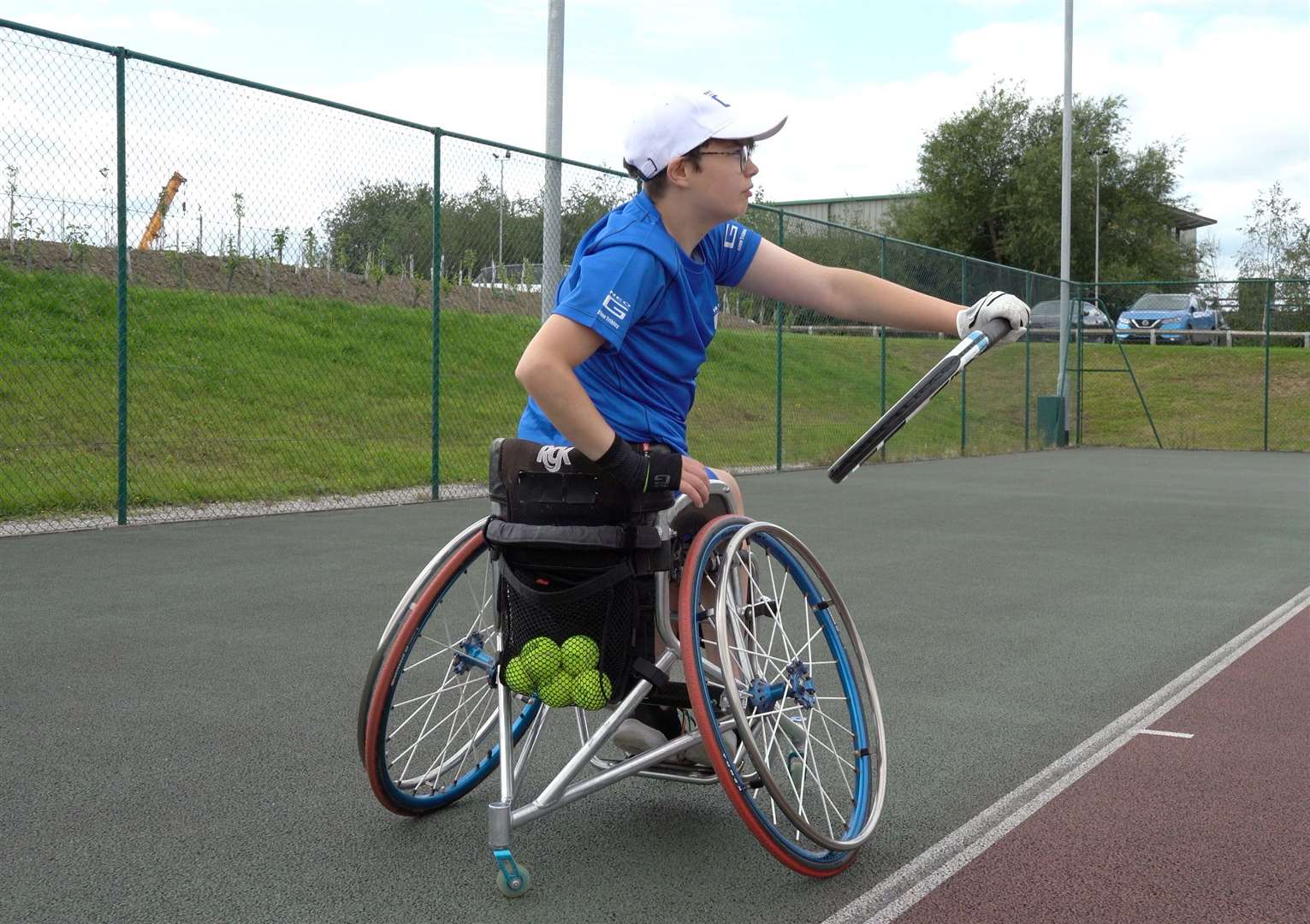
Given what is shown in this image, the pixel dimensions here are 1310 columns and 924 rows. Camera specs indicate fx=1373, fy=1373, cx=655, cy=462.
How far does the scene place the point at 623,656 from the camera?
2678 millimetres

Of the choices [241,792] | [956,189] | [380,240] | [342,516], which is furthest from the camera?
[956,189]

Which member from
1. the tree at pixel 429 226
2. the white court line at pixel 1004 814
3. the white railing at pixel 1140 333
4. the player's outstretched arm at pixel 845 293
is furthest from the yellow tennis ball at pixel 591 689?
the white railing at pixel 1140 333

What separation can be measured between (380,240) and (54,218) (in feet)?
8.21

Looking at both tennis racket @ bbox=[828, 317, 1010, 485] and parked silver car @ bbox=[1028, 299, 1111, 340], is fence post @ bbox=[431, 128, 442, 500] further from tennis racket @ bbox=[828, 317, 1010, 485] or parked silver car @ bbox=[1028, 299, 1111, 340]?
parked silver car @ bbox=[1028, 299, 1111, 340]

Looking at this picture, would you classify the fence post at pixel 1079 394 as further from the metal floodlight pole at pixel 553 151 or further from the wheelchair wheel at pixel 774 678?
the wheelchair wheel at pixel 774 678

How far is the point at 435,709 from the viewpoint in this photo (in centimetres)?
362

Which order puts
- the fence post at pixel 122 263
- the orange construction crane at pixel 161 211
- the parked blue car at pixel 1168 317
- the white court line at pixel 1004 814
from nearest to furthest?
the white court line at pixel 1004 814 < the fence post at pixel 122 263 < the orange construction crane at pixel 161 211 < the parked blue car at pixel 1168 317

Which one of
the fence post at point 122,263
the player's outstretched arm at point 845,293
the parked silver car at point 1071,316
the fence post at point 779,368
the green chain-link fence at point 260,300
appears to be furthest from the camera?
the parked silver car at point 1071,316

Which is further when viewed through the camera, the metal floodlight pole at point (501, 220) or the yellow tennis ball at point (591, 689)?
the metal floodlight pole at point (501, 220)

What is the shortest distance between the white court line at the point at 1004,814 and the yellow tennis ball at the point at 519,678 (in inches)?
28.2

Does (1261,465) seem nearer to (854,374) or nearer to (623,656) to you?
(854,374)

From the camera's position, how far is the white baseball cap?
273 centimetres

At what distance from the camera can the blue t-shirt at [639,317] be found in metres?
2.57

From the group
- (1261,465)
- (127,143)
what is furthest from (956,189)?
(127,143)
